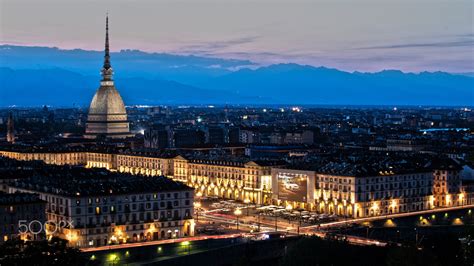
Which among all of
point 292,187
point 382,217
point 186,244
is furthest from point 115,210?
point 382,217

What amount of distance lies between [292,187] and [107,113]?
226 ft

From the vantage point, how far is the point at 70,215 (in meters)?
62.4

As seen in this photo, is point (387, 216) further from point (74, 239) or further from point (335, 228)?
point (74, 239)

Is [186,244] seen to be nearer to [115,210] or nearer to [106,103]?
[115,210]

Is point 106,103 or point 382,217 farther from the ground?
point 106,103

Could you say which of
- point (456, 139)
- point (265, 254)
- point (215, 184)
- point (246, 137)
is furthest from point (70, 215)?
point (246, 137)

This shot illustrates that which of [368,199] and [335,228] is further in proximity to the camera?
[368,199]

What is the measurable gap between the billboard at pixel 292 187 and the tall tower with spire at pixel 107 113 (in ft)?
217

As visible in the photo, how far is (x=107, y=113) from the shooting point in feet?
483

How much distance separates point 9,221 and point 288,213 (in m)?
25.8

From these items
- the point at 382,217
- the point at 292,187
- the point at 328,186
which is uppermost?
the point at 328,186

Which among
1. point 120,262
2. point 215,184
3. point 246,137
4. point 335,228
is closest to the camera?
point 120,262

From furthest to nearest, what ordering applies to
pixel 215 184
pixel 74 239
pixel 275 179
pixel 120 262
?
pixel 215 184 → pixel 275 179 → pixel 74 239 → pixel 120 262

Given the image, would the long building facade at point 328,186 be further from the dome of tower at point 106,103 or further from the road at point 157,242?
the dome of tower at point 106,103
